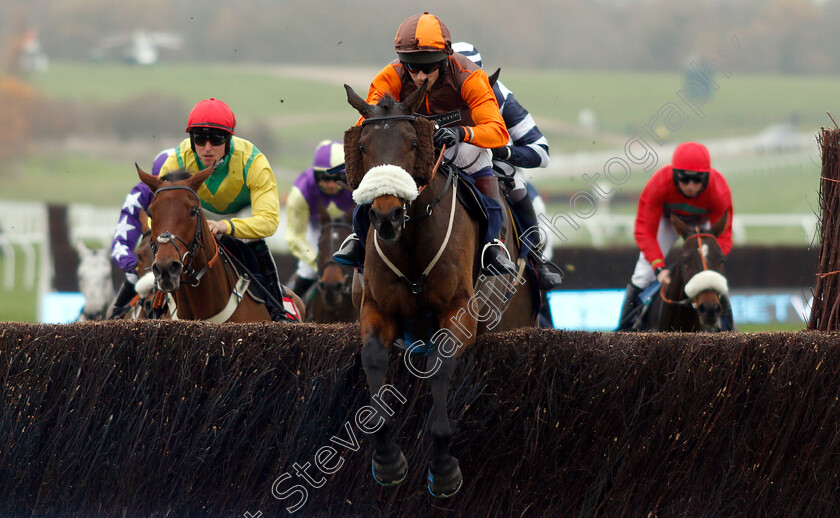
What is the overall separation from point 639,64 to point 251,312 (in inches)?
993

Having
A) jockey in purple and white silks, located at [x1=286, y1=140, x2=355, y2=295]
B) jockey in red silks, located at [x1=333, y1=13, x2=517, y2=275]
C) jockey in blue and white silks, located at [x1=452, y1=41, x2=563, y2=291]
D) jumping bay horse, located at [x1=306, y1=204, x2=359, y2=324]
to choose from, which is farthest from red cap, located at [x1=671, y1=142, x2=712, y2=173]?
jockey in purple and white silks, located at [x1=286, y1=140, x2=355, y2=295]

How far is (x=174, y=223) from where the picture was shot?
5.46 meters

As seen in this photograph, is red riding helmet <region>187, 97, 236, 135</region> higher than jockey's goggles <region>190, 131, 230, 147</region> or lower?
higher

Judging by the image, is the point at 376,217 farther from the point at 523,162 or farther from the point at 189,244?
the point at 523,162

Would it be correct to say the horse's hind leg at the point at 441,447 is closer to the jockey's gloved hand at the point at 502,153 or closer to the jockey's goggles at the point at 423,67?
the jockey's goggles at the point at 423,67

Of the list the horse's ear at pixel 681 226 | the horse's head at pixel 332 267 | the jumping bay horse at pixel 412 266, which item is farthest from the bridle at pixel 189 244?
the horse's ear at pixel 681 226

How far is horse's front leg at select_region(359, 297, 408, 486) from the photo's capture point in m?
4.29

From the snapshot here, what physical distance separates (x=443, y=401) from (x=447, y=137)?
1.15m

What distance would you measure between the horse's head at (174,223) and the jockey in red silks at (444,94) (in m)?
0.89

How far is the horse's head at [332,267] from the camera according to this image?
28.1ft

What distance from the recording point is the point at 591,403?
180 inches

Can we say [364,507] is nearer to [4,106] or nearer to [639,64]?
[4,106]

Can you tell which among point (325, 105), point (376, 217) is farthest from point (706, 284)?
point (325, 105)

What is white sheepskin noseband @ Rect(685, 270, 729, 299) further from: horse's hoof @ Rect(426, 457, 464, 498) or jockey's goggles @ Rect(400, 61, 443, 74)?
horse's hoof @ Rect(426, 457, 464, 498)
